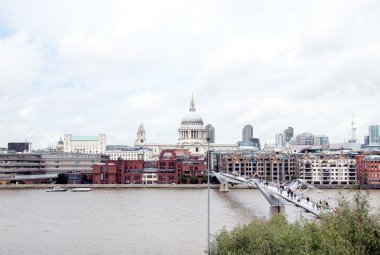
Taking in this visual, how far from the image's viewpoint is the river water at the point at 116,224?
2119 centimetres

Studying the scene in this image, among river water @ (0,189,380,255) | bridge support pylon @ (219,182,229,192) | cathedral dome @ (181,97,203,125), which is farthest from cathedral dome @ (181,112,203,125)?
river water @ (0,189,380,255)

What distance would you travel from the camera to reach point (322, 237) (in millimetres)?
13336

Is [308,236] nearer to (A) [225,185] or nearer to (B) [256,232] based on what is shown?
(B) [256,232]

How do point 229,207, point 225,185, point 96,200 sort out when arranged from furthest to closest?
point 225,185, point 96,200, point 229,207

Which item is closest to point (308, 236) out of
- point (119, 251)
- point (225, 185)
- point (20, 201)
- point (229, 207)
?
point (119, 251)

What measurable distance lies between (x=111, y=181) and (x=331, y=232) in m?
52.0

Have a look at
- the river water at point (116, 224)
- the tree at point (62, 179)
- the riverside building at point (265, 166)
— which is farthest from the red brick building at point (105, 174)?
the river water at point (116, 224)

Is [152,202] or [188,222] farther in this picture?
[152,202]

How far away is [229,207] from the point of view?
3584 centimetres

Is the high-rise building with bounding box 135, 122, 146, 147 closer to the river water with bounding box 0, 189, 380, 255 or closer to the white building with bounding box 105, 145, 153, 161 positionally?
the white building with bounding box 105, 145, 153, 161

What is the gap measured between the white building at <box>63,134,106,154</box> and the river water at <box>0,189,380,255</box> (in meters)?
76.6

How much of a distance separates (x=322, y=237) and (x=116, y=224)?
15604 millimetres

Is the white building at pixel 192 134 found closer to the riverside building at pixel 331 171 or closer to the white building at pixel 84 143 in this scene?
the white building at pixel 84 143

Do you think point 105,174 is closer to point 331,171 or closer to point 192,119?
point 331,171
